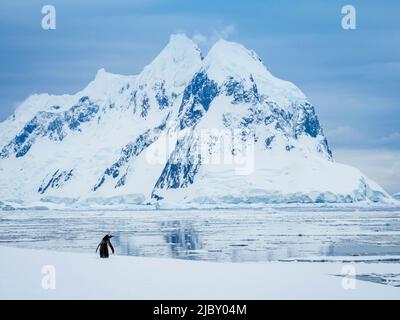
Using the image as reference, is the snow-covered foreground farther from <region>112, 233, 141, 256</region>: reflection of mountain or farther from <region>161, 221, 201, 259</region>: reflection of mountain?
<region>112, 233, 141, 256</region>: reflection of mountain

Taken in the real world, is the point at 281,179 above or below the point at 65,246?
above

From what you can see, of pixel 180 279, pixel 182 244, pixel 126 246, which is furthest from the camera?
pixel 182 244

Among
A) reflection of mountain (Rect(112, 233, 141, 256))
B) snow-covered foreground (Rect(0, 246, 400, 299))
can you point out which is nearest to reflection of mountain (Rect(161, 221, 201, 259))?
reflection of mountain (Rect(112, 233, 141, 256))

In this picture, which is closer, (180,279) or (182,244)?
(180,279)

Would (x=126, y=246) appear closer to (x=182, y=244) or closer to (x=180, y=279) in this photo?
(x=182, y=244)

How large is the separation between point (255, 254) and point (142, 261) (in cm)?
523

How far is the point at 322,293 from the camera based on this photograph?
572 inches

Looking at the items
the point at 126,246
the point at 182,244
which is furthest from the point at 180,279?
the point at 182,244

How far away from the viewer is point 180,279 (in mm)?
16859
